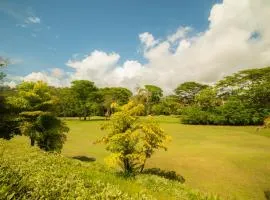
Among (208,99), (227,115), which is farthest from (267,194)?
(208,99)

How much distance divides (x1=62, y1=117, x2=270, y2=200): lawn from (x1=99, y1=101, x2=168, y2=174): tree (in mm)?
5868

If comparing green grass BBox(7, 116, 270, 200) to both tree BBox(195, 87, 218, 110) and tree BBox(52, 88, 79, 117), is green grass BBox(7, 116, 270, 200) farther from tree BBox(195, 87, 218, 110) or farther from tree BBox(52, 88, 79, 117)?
tree BBox(52, 88, 79, 117)

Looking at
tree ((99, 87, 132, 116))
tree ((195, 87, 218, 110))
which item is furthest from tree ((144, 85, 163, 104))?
tree ((195, 87, 218, 110))

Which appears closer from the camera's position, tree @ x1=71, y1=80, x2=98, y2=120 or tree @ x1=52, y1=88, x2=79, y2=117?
tree @ x1=71, y1=80, x2=98, y2=120

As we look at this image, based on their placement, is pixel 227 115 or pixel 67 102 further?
pixel 67 102

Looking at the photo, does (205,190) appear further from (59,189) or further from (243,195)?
(59,189)

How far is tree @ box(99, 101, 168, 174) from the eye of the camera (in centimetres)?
2253

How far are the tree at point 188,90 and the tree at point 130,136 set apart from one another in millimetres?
82810

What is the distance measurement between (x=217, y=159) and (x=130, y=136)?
16.6 metres

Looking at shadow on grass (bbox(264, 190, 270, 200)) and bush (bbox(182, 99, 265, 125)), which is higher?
bush (bbox(182, 99, 265, 125))

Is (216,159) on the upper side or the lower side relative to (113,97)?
lower

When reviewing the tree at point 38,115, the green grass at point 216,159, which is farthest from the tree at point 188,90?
the tree at point 38,115

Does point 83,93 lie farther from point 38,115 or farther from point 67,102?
point 38,115

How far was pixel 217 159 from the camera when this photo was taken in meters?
33.7
